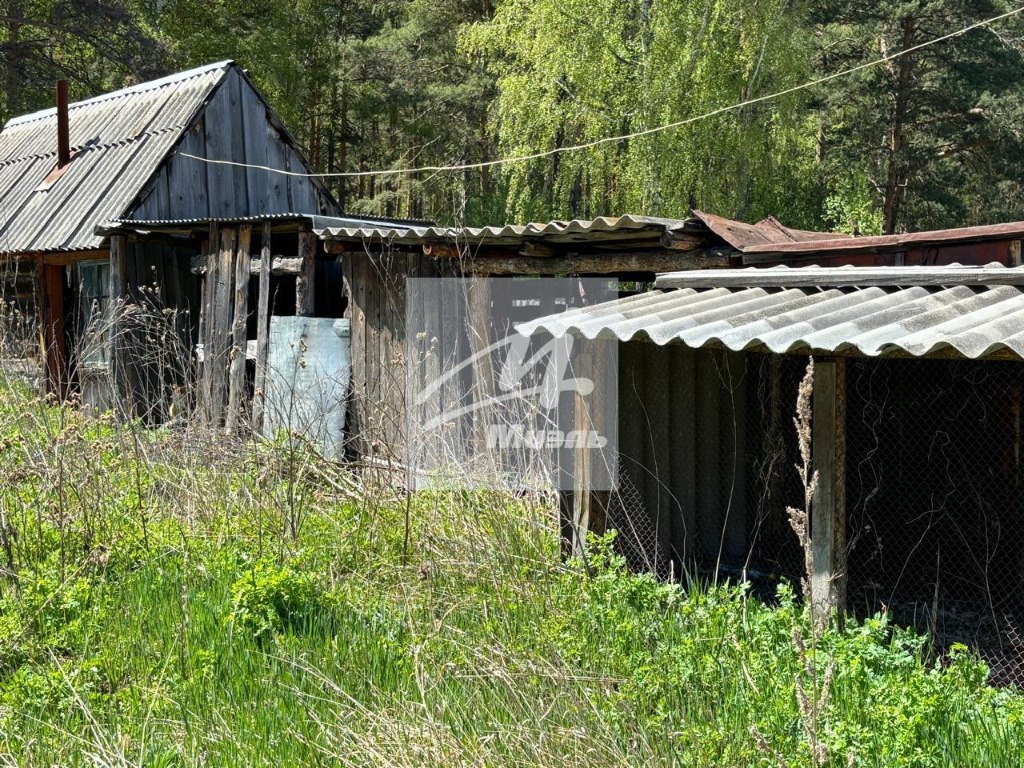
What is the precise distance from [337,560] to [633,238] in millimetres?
3477

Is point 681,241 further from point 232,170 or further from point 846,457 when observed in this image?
point 232,170

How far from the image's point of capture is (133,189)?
1309cm

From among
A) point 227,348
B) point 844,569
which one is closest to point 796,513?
point 844,569

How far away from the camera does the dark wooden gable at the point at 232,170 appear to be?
44.7ft

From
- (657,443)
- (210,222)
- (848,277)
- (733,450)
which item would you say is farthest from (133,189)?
(848,277)

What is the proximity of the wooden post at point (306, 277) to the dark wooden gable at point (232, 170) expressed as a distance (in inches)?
171

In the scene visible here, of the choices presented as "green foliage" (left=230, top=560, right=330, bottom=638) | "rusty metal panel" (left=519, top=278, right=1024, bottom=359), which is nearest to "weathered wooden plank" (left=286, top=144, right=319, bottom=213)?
"rusty metal panel" (left=519, top=278, right=1024, bottom=359)

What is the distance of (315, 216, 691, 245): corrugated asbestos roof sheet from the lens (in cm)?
709

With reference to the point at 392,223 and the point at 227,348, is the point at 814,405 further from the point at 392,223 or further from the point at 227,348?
the point at 392,223

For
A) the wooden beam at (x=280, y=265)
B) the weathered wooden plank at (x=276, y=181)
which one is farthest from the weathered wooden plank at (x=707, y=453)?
the weathered wooden plank at (x=276, y=181)

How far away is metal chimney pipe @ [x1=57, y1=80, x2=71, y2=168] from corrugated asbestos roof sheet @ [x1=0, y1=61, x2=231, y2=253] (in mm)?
181

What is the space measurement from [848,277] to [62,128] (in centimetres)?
1300

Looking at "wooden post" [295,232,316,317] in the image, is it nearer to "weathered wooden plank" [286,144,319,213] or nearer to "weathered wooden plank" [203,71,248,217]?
Answer: "weathered wooden plank" [203,71,248,217]

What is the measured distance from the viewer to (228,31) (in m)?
25.6
